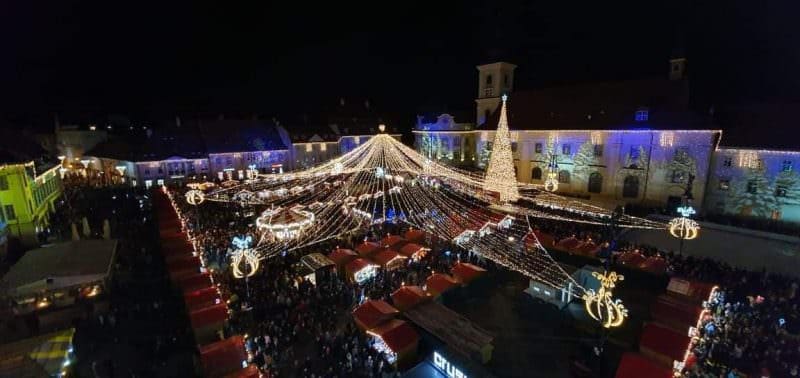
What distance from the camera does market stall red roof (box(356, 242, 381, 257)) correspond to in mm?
19622

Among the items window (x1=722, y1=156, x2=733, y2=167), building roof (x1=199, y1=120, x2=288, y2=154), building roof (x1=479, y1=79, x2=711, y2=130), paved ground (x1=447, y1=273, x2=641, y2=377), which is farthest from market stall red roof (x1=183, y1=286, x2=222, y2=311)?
window (x1=722, y1=156, x2=733, y2=167)

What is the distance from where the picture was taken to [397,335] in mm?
12820

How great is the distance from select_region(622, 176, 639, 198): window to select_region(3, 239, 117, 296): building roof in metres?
34.3

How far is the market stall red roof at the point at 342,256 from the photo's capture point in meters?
18.8

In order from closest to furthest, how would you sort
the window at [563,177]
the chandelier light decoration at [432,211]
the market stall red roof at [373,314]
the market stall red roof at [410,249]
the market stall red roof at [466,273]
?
1. the market stall red roof at [373,314]
2. the market stall red roof at [466,273]
3. the market stall red roof at [410,249]
4. the chandelier light decoration at [432,211]
5. the window at [563,177]

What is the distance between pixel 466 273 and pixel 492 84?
2729 centimetres

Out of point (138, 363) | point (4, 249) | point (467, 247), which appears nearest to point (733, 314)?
point (467, 247)

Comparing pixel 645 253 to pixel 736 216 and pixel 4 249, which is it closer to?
pixel 736 216

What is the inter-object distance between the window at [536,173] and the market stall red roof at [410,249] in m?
18.8

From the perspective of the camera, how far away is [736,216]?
24141mm

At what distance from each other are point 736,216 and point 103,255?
3756 cm

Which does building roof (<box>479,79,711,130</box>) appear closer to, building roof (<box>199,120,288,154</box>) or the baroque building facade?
the baroque building facade

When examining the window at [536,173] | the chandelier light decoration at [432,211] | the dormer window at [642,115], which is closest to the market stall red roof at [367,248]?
the chandelier light decoration at [432,211]

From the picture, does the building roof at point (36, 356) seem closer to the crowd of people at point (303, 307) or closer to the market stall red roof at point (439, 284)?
the crowd of people at point (303, 307)
